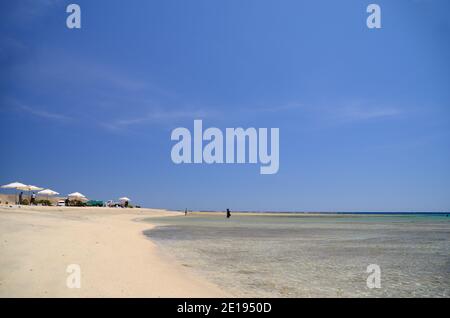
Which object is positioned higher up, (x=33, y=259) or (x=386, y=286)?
(x=33, y=259)

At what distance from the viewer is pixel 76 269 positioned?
843 centimetres

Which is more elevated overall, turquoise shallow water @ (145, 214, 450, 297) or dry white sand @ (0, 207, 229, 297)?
dry white sand @ (0, 207, 229, 297)

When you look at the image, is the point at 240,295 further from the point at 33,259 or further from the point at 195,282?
the point at 33,259

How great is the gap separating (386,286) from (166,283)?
5.56 m

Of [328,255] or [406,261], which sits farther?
[328,255]

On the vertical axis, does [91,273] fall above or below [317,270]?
above

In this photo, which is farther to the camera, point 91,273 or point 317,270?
point 317,270

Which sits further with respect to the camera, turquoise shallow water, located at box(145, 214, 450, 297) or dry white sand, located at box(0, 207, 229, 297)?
turquoise shallow water, located at box(145, 214, 450, 297)

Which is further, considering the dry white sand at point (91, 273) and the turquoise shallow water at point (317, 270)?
the turquoise shallow water at point (317, 270)

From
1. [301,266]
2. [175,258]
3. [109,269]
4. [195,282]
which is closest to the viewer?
[195,282]

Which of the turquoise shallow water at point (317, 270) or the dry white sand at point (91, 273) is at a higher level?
the dry white sand at point (91, 273)
